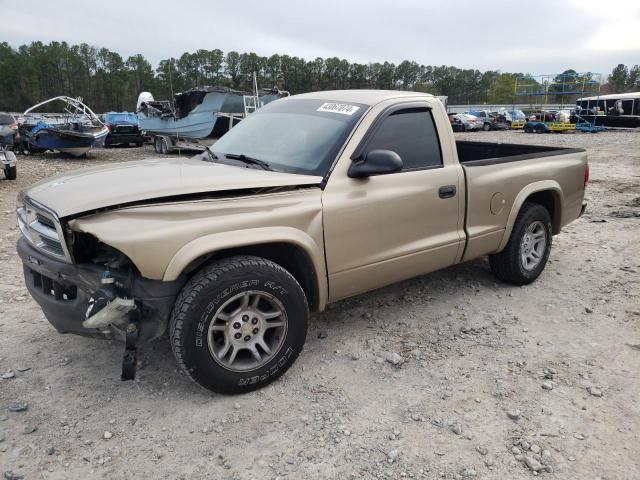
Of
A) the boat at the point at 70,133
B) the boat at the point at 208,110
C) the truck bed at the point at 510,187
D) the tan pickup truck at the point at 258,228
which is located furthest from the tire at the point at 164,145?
the truck bed at the point at 510,187

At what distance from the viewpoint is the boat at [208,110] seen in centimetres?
1595

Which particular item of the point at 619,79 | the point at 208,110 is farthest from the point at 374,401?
the point at 619,79

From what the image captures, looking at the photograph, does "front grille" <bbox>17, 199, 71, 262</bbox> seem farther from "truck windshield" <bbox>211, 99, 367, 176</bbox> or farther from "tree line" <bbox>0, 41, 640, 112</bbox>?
"tree line" <bbox>0, 41, 640, 112</bbox>

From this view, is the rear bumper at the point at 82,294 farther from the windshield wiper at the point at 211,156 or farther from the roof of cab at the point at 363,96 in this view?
the roof of cab at the point at 363,96

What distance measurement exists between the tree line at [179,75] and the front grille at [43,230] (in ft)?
164

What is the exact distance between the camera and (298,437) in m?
2.62

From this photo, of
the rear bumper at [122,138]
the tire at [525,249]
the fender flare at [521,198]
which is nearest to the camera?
the fender flare at [521,198]

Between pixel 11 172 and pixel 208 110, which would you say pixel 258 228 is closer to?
pixel 11 172

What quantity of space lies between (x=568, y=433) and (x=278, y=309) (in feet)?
5.83

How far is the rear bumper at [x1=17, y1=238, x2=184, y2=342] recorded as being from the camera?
265 centimetres

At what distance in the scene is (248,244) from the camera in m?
2.77

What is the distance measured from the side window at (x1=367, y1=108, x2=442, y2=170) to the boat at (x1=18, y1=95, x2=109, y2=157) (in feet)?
48.0

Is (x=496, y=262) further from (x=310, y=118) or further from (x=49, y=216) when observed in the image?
(x=49, y=216)

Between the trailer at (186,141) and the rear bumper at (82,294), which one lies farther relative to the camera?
the trailer at (186,141)
